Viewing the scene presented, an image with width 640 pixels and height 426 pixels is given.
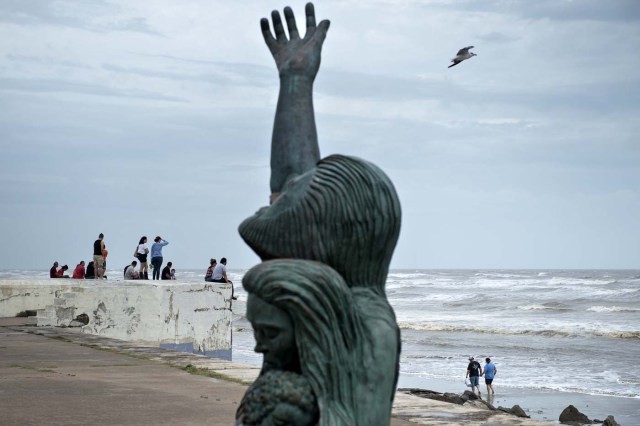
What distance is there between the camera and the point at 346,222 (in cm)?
282

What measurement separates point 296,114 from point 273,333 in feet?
2.76

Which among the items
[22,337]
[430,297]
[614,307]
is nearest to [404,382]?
[22,337]

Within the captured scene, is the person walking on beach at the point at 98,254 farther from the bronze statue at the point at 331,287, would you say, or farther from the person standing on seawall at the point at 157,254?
the bronze statue at the point at 331,287

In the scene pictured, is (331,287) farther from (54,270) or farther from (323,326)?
(54,270)

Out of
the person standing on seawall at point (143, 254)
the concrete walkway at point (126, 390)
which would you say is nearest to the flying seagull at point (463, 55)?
the concrete walkway at point (126, 390)

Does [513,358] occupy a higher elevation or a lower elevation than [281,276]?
lower

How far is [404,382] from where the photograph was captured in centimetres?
1762

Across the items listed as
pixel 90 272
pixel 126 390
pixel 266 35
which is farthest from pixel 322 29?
pixel 90 272

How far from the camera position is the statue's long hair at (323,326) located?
2699 millimetres

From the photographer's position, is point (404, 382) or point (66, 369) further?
point (404, 382)

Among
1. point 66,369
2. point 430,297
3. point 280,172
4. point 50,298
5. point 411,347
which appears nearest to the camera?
point 280,172

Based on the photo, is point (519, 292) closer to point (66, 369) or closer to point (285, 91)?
point (66, 369)

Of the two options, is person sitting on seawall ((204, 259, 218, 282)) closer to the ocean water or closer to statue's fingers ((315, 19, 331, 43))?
the ocean water

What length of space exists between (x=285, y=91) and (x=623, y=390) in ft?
52.3
